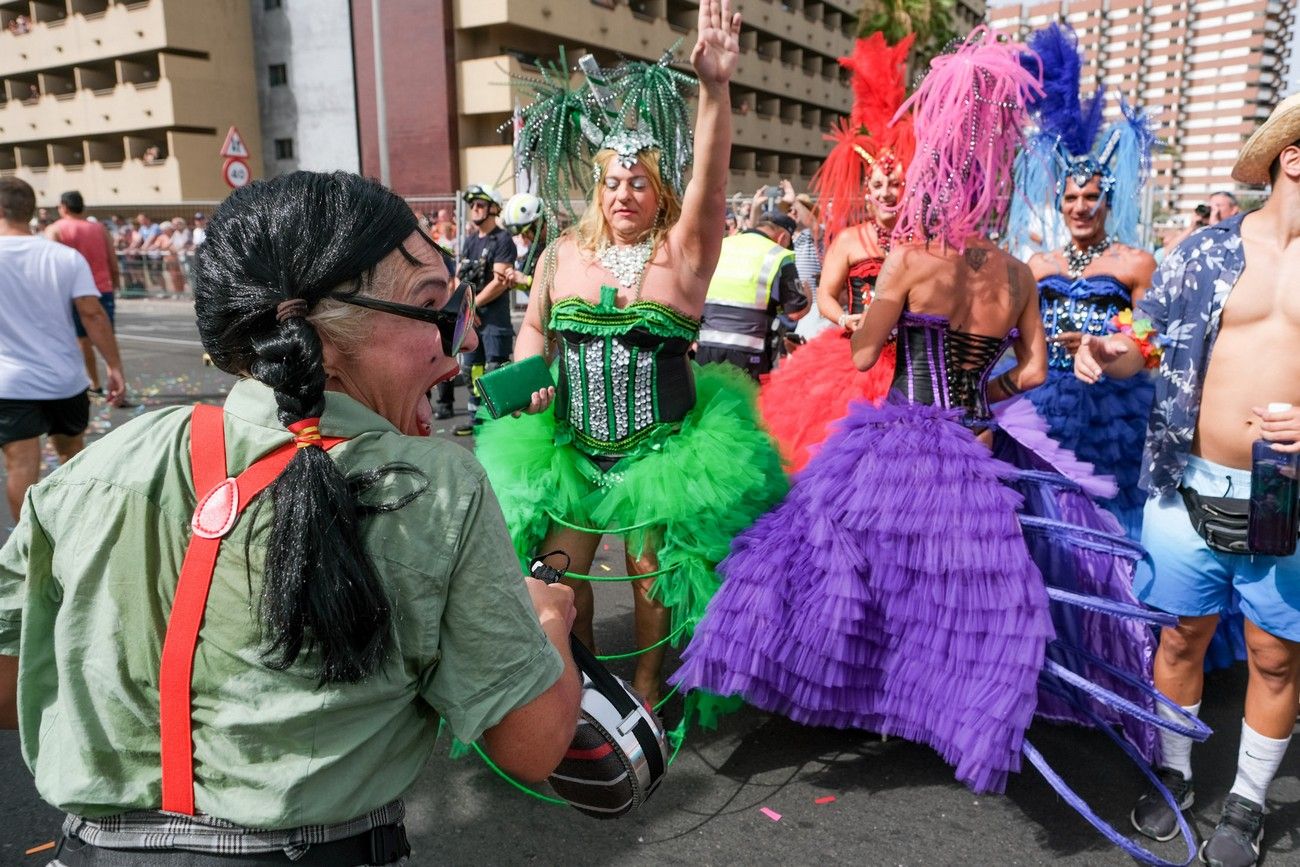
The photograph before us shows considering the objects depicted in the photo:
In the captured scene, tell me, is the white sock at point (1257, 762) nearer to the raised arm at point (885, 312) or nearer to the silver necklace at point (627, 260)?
the raised arm at point (885, 312)

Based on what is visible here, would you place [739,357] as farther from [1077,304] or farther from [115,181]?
[115,181]

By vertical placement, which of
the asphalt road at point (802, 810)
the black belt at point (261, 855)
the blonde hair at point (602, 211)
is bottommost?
the asphalt road at point (802, 810)

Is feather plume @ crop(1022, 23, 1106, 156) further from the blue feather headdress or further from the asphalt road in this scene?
the asphalt road

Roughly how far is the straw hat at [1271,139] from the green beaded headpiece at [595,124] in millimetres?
1766

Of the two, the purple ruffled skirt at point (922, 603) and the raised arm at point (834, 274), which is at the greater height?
the raised arm at point (834, 274)

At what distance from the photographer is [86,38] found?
109 ft

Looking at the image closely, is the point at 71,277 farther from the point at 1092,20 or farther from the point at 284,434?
the point at 1092,20

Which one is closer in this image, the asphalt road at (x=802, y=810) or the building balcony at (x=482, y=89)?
the asphalt road at (x=802, y=810)

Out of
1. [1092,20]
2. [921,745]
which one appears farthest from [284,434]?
[1092,20]

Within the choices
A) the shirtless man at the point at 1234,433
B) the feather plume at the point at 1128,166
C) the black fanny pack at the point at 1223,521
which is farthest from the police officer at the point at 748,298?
the black fanny pack at the point at 1223,521

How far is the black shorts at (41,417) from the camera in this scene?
4.35m

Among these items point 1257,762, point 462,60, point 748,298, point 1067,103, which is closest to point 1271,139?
point 1257,762

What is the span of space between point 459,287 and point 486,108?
28.5 metres

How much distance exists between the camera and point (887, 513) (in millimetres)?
2793
